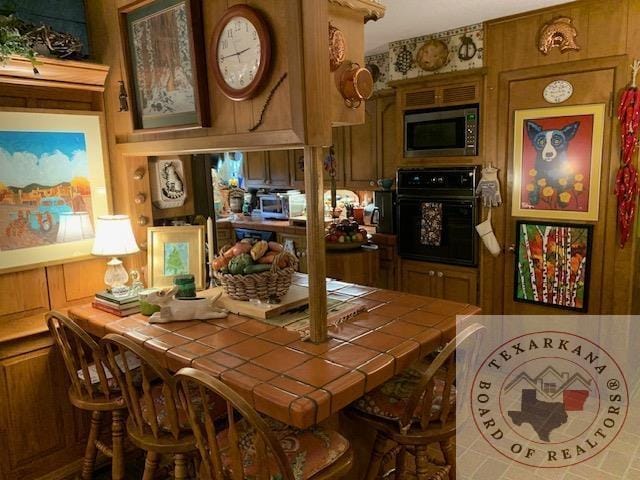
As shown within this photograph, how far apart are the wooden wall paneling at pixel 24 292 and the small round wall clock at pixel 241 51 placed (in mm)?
1408

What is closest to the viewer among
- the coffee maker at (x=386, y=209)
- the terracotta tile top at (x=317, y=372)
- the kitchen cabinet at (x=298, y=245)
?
the terracotta tile top at (x=317, y=372)

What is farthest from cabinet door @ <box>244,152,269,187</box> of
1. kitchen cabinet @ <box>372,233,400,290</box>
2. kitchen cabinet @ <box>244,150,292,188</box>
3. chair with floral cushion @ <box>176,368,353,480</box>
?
chair with floral cushion @ <box>176,368,353,480</box>

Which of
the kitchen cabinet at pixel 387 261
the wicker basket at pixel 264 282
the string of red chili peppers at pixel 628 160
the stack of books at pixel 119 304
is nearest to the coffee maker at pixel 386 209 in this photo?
the kitchen cabinet at pixel 387 261

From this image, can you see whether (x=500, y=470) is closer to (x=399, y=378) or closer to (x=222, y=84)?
(x=399, y=378)

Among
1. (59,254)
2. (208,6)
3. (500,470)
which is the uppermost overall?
(208,6)

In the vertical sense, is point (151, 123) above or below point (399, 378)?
above

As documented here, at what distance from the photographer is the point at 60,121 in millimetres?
2426

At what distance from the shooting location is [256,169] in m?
5.64

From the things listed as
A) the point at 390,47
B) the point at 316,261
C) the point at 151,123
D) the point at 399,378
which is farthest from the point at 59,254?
the point at 390,47

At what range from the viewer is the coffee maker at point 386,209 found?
163 inches

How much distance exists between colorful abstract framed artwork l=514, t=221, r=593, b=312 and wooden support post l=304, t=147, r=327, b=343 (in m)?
2.12

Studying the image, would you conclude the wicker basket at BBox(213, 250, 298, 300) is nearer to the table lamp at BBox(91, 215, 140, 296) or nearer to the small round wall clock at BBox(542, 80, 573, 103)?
the table lamp at BBox(91, 215, 140, 296)

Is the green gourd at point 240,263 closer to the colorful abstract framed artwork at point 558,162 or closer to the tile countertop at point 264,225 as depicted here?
the colorful abstract framed artwork at point 558,162

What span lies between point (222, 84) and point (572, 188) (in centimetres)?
233
